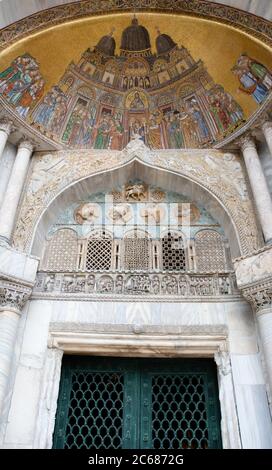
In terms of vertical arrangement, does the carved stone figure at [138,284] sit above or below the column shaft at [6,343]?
above

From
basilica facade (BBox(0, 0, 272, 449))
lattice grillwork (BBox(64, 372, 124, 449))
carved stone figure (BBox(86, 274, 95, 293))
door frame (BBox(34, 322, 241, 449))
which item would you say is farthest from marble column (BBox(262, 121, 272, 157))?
lattice grillwork (BBox(64, 372, 124, 449))

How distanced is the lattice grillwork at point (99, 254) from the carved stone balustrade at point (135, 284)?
0.40 meters

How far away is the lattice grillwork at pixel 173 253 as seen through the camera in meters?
6.85

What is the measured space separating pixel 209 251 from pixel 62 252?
284cm

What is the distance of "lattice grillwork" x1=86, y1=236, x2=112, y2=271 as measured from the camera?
6828mm

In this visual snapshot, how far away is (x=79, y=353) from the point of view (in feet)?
19.1

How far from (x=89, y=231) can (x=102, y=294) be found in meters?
1.62

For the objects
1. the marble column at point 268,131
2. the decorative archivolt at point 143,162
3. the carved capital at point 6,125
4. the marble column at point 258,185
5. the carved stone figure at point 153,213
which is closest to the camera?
the marble column at point 258,185

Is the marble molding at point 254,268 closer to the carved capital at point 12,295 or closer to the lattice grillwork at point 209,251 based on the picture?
the lattice grillwork at point 209,251

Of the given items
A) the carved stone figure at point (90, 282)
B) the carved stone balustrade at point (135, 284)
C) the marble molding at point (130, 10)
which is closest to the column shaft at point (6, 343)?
the carved stone balustrade at point (135, 284)

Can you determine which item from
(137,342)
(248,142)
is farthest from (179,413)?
(248,142)

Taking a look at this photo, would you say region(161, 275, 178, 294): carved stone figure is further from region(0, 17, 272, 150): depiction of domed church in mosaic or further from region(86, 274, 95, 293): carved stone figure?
region(0, 17, 272, 150): depiction of domed church in mosaic

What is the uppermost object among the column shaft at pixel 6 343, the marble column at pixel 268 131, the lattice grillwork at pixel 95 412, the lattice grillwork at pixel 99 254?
the marble column at pixel 268 131
